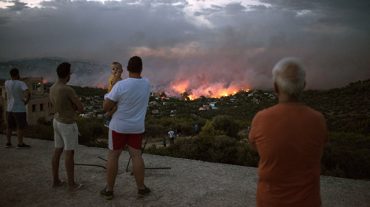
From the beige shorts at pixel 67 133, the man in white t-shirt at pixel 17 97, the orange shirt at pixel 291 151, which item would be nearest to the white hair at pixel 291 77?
the orange shirt at pixel 291 151

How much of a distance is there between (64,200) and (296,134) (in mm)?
3826

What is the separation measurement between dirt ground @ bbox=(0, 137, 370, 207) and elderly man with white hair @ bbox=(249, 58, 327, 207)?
8.76 feet

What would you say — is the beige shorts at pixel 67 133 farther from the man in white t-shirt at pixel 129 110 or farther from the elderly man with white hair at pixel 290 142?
the elderly man with white hair at pixel 290 142

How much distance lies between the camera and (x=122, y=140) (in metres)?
5.05

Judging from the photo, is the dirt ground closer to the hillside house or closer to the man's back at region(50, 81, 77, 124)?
the man's back at region(50, 81, 77, 124)

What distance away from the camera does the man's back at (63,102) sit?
5.42 m

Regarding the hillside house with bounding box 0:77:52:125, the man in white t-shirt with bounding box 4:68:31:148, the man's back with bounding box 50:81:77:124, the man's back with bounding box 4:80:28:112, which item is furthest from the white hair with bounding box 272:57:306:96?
the hillside house with bounding box 0:77:52:125

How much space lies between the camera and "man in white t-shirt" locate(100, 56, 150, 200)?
484 centimetres

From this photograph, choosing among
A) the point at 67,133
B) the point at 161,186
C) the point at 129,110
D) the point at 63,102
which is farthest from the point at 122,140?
the point at 161,186

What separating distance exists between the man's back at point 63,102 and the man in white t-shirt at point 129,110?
81cm

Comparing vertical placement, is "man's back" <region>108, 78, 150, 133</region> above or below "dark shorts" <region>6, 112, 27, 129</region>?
above

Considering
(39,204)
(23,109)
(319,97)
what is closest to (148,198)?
(39,204)

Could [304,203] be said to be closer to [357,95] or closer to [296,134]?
[296,134]

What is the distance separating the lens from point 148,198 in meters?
5.50
